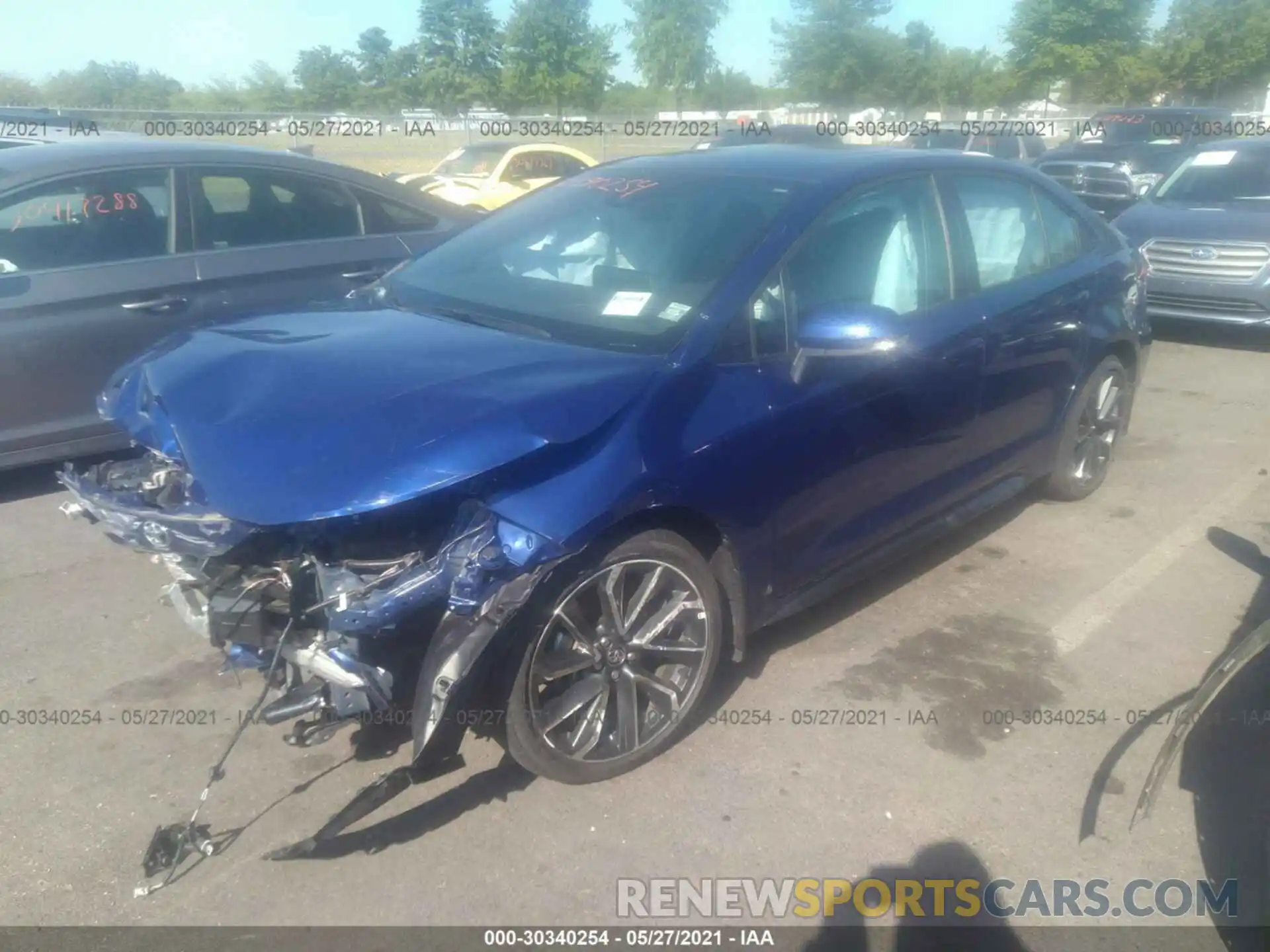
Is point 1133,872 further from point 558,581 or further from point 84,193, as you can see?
point 84,193

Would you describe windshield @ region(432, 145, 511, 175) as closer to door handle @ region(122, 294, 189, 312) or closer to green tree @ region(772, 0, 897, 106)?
door handle @ region(122, 294, 189, 312)

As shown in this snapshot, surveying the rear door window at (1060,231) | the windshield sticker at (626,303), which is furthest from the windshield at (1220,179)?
the windshield sticker at (626,303)

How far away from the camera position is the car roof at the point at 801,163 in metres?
3.72

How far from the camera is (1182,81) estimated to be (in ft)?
132

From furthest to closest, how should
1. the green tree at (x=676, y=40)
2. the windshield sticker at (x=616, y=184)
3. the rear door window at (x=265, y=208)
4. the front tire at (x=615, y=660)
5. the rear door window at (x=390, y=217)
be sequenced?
the green tree at (x=676, y=40) < the rear door window at (x=390, y=217) < the rear door window at (x=265, y=208) < the windshield sticker at (x=616, y=184) < the front tire at (x=615, y=660)

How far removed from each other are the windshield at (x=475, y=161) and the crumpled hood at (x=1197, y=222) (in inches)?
354

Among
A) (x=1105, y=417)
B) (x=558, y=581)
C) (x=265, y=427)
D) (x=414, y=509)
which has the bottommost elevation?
(x=1105, y=417)

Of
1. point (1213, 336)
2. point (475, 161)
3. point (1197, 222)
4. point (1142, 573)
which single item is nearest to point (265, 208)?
point (1142, 573)

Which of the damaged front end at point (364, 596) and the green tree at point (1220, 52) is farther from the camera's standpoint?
the green tree at point (1220, 52)

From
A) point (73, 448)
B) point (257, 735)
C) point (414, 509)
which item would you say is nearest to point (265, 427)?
point (414, 509)

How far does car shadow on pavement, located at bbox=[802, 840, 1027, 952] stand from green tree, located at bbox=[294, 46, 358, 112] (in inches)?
1711

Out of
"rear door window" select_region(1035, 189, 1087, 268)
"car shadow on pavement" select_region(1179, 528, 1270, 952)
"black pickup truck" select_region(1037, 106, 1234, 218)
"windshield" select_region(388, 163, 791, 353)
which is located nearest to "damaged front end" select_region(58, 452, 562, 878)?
"windshield" select_region(388, 163, 791, 353)

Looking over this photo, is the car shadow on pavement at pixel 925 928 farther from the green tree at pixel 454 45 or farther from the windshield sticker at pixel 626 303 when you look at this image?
the green tree at pixel 454 45

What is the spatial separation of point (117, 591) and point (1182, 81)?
45.7 m
